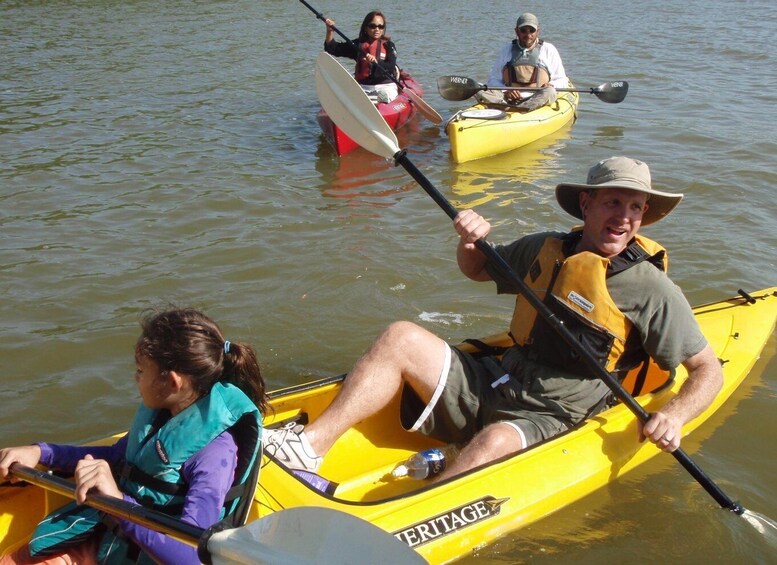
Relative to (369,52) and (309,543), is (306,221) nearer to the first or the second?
(369,52)

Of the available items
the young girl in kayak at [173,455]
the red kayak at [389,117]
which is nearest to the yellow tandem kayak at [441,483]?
the young girl in kayak at [173,455]

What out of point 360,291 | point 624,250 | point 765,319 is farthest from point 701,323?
point 360,291

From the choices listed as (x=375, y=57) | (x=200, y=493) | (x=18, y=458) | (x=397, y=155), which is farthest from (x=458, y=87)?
(x=200, y=493)

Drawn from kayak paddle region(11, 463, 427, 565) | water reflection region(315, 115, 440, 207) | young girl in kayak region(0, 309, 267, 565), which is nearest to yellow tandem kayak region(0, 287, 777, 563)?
young girl in kayak region(0, 309, 267, 565)

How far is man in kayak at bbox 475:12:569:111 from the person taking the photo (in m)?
Answer: 8.12

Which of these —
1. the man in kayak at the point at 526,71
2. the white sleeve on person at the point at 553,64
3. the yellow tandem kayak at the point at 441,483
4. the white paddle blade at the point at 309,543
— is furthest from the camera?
the white sleeve on person at the point at 553,64

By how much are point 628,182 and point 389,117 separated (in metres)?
5.54

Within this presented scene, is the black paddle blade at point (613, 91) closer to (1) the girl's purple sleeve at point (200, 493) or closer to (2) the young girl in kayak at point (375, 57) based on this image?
(2) the young girl in kayak at point (375, 57)

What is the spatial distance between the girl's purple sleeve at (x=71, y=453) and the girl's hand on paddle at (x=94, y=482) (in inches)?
13.5

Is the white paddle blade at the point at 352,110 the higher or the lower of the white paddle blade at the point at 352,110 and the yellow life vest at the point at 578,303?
the higher

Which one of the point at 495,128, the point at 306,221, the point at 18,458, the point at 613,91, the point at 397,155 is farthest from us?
the point at 613,91

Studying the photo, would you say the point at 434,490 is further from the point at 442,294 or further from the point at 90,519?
the point at 442,294

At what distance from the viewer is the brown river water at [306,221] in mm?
3791

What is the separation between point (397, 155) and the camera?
143 inches
